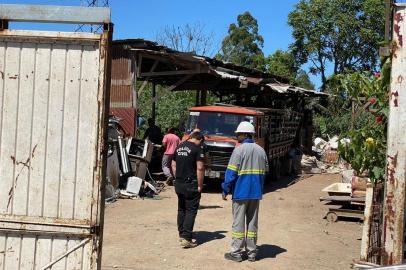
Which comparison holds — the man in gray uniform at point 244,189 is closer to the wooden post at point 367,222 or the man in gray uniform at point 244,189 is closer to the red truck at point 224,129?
the wooden post at point 367,222

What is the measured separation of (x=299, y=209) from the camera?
1278cm

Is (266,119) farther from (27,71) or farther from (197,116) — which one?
(27,71)

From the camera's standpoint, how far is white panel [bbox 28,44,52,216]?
397 cm

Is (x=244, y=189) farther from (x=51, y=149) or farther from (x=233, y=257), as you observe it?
(x=51, y=149)

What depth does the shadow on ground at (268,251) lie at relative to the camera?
787 centimetres

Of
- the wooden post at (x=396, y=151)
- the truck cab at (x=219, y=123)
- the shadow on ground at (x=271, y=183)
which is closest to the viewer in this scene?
the wooden post at (x=396, y=151)

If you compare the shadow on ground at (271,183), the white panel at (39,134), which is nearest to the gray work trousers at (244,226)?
the white panel at (39,134)

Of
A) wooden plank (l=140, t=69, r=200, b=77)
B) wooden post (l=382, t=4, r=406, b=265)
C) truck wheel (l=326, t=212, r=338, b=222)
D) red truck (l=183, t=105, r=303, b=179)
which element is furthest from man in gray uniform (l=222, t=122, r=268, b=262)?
wooden plank (l=140, t=69, r=200, b=77)

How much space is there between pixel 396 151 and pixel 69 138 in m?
2.87

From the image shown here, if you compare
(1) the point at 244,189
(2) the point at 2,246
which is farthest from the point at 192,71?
(2) the point at 2,246

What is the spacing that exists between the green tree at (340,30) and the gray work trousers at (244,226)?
27937mm

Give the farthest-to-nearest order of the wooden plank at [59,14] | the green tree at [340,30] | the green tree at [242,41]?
the green tree at [242,41]
the green tree at [340,30]
the wooden plank at [59,14]

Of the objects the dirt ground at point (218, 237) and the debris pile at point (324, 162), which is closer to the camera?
the dirt ground at point (218, 237)

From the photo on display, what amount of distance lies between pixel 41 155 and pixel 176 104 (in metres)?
23.4
